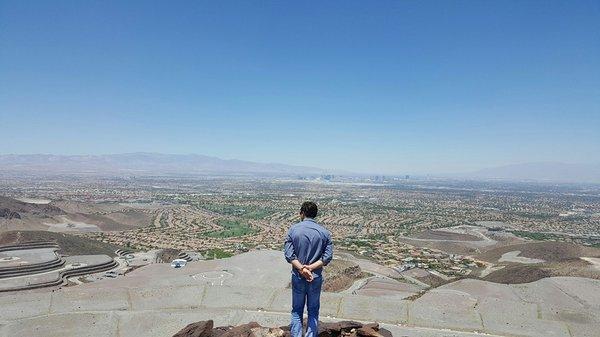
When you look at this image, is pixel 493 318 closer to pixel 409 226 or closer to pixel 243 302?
pixel 243 302

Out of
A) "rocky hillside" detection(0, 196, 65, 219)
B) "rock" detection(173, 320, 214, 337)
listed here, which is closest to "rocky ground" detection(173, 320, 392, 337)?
"rock" detection(173, 320, 214, 337)

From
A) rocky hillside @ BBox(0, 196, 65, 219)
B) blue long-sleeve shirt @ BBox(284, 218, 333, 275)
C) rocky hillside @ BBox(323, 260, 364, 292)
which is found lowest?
rocky hillside @ BBox(0, 196, 65, 219)

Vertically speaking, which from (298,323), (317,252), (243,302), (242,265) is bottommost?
(242,265)

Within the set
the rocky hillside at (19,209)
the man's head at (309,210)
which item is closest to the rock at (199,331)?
the man's head at (309,210)

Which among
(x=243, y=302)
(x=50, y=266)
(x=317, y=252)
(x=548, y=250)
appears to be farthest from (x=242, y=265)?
(x=548, y=250)

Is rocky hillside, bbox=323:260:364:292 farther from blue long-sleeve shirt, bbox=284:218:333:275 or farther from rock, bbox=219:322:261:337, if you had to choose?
blue long-sleeve shirt, bbox=284:218:333:275

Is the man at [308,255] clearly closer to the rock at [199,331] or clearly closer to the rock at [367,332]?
the rock at [367,332]

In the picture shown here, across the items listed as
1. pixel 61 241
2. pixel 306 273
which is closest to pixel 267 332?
pixel 306 273
